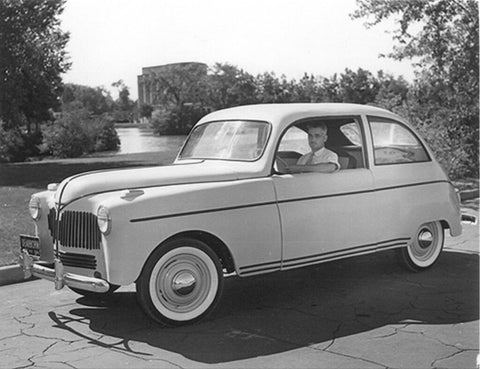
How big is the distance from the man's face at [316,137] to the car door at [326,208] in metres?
0.10

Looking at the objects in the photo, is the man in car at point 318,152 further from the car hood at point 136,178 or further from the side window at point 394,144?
the car hood at point 136,178

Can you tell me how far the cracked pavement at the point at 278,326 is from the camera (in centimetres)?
421

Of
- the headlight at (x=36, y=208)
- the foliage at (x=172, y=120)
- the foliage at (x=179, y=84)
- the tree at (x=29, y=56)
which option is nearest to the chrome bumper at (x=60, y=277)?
the headlight at (x=36, y=208)

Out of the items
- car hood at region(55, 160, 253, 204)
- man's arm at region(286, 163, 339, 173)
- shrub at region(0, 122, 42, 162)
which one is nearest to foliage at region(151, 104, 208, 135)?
man's arm at region(286, 163, 339, 173)

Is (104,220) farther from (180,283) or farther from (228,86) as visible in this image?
(228,86)

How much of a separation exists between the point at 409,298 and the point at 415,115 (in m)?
9.58

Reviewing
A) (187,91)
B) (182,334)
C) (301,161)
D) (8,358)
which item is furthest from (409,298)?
(187,91)

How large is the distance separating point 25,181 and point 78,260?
23.4 feet

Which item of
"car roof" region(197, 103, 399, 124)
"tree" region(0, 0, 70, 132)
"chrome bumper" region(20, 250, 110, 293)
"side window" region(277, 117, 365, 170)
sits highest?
"tree" region(0, 0, 70, 132)

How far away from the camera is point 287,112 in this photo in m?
5.79

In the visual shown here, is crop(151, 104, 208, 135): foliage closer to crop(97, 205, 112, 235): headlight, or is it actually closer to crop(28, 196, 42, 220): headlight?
crop(28, 196, 42, 220): headlight

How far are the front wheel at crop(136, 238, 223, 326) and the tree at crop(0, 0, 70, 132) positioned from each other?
22.6 ft

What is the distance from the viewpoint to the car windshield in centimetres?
566

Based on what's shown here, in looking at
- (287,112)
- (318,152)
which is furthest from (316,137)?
(287,112)
